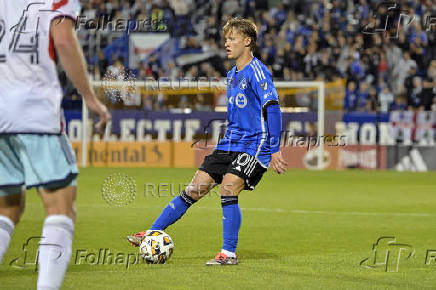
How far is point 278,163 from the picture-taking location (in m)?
7.02

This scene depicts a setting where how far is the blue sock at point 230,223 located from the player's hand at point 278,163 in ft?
1.49

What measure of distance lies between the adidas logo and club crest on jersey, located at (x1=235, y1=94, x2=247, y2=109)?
51.8 ft

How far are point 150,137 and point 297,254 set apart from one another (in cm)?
1501

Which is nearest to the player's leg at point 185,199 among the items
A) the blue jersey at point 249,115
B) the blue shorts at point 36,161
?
the blue jersey at point 249,115

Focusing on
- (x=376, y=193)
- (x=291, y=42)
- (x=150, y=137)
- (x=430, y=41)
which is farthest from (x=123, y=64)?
(x=376, y=193)

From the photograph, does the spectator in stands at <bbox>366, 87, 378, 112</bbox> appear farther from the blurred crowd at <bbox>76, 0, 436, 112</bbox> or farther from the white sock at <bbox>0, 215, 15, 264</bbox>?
the white sock at <bbox>0, 215, 15, 264</bbox>

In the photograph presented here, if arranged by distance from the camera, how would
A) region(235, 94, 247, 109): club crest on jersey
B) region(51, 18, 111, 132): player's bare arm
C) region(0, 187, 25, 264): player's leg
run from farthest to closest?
region(235, 94, 247, 109): club crest on jersey
region(0, 187, 25, 264): player's leg
region(51, 18, 111, 132): player's bare arm

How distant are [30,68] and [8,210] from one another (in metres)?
0.78

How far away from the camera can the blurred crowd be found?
24359 mm

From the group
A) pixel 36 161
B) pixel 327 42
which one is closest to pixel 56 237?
pixel 36 161

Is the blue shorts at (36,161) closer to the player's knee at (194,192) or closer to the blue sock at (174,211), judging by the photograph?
the player's knee at (194,192)

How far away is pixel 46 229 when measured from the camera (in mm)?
4352

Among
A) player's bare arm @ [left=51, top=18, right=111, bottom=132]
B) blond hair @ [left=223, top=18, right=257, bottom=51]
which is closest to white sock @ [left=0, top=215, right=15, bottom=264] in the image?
player's bare arm @ [left=51, top=18, right=111, bottom=132]

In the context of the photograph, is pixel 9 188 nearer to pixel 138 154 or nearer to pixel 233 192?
pixel 233 192
